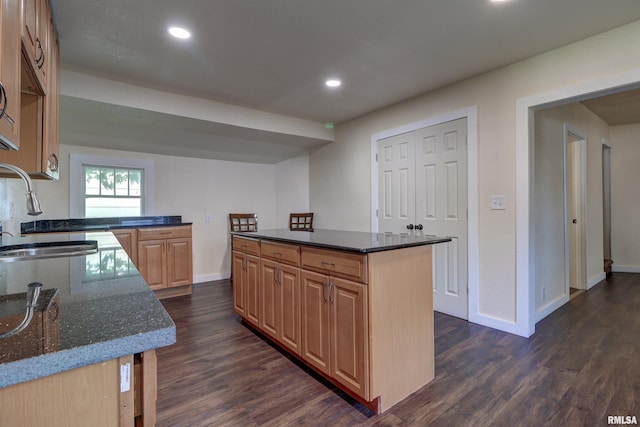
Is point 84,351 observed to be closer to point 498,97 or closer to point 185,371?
point 185,371

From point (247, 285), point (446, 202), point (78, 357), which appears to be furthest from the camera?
point (446, 202)

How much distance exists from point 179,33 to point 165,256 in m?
2.76

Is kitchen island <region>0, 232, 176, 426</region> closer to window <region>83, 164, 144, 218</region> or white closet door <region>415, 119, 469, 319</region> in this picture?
white closet door <region>415, 119, 469, 319</region>

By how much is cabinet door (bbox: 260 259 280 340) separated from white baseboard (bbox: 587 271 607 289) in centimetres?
428

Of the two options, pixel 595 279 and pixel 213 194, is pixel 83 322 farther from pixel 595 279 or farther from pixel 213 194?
pixel 595 279

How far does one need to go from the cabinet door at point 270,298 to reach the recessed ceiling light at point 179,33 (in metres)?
1.77

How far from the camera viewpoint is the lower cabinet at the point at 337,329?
1672 mm

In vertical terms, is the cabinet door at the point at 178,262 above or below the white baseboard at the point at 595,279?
above

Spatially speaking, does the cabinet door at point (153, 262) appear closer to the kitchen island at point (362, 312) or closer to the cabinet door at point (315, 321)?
the kitchen island at point (362, 312)

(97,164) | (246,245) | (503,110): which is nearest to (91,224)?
(97,164)

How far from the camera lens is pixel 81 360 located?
53 centimetres

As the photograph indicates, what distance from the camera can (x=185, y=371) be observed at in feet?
7.01

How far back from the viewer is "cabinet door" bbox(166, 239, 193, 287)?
3980 millimetres

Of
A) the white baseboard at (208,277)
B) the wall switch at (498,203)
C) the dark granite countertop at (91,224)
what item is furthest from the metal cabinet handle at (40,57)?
the white baseboard at (208,277)
